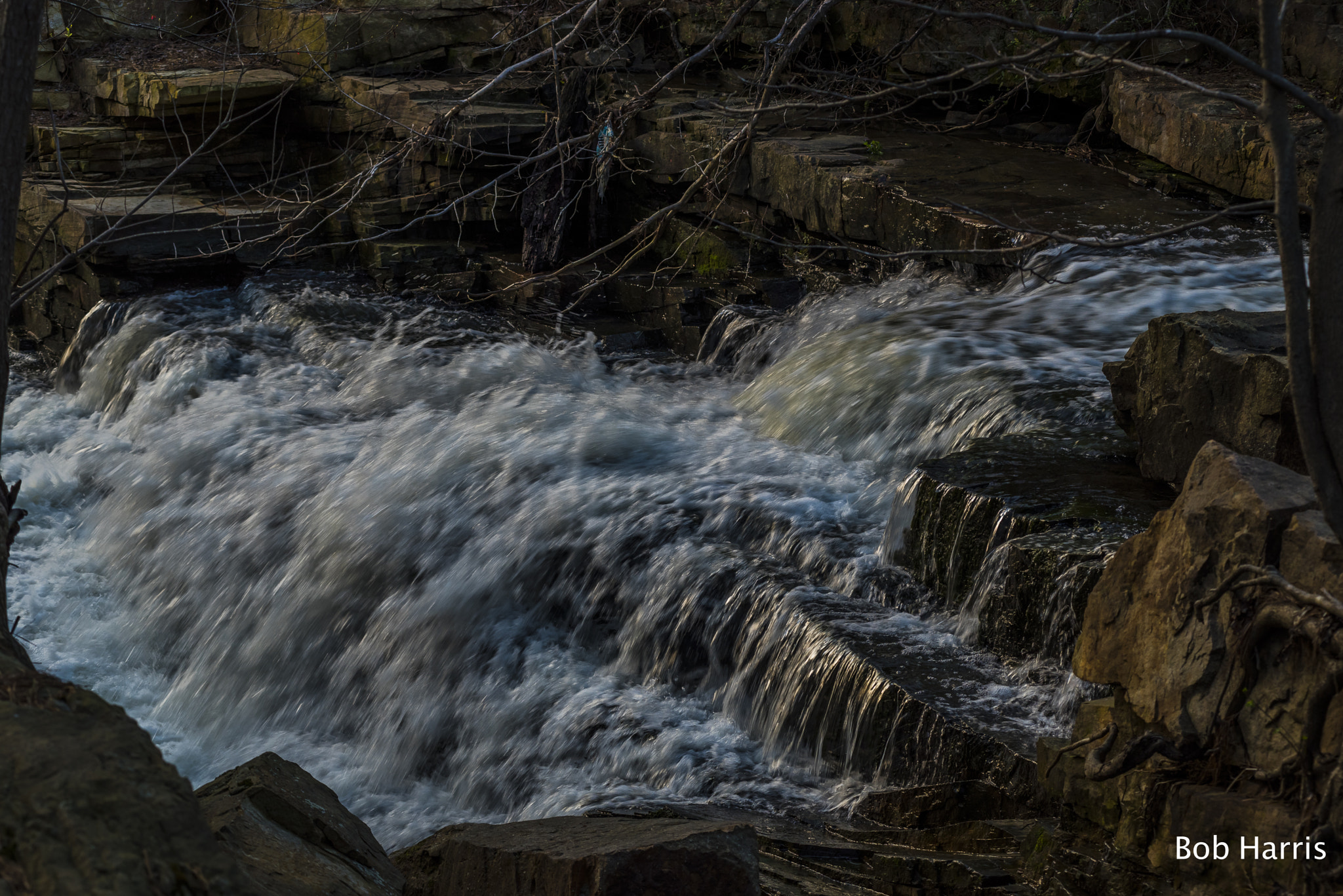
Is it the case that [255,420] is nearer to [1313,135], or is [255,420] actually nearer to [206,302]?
[206,302]

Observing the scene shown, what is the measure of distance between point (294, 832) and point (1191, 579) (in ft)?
7.68

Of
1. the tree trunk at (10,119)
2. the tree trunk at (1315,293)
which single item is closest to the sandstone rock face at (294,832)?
the tree trunk at (10,119)

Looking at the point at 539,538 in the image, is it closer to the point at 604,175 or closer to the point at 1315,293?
the point at 604,175

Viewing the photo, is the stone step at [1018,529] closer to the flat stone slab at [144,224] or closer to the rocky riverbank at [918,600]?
the rocky riverbank at [918,600]

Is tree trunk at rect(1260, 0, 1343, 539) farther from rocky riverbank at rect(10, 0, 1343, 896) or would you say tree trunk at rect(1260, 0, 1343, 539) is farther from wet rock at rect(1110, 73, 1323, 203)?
wet rock at rect(1110, 73, 1323, 203)

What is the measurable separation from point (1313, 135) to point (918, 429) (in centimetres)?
378

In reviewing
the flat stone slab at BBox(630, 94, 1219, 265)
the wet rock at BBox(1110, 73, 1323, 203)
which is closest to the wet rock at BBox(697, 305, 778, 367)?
the flat stone slab at BBox(630, 94, 1219, 265)

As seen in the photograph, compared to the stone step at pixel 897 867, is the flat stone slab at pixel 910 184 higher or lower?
higher

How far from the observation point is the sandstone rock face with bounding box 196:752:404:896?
2.78 m

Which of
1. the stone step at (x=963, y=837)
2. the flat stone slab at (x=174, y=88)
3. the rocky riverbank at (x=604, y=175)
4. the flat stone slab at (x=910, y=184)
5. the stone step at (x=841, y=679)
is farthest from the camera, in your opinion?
the flat stone slab at (x=174, y=88)

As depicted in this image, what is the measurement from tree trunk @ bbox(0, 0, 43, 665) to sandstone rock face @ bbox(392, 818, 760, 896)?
1.18 m

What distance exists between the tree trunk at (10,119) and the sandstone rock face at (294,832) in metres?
0.71

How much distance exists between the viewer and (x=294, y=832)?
3070mm

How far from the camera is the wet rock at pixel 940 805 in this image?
3682mm
